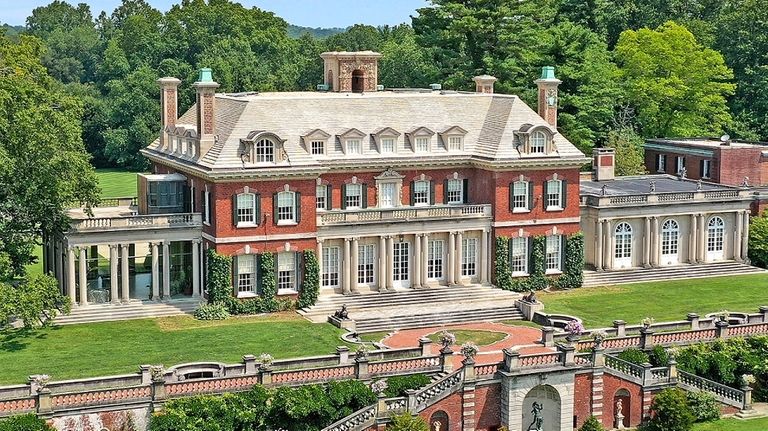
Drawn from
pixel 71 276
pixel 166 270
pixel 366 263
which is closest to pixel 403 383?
pixel 366 263

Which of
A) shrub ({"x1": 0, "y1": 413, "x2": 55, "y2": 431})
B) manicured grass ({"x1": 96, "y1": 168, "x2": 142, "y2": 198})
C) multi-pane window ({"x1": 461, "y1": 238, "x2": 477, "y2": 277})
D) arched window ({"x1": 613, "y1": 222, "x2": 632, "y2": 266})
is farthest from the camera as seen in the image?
manicured grass ({"x1": 96, "y1": 168, "x2": 142, "y2": 198})

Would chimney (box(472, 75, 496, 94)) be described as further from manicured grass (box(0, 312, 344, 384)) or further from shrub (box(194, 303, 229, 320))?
shrub (box(194, 303, 229, 320))

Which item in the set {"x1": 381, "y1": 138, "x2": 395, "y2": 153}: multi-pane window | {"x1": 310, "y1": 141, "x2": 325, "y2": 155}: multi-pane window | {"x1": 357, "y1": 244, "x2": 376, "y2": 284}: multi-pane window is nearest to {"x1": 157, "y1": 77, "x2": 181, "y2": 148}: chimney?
{"x1": 310, "y1": 141, "x2": 325, "y2": 155}: multi-pane window

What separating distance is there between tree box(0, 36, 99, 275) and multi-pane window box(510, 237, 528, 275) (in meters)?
20.9

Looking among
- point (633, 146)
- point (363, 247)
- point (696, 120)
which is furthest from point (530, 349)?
point (696, 120)

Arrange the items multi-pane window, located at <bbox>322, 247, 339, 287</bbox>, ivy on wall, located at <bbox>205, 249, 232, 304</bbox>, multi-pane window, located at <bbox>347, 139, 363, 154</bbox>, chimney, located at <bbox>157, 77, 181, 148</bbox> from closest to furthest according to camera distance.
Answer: ivy on wall, located at <bbox>205, 249, 232, 304</bbox>, multi-pane window, located at <bbox>322, 247, 339, 287</bbox>, multi-pane window, located at <bbox>347, 139, 363, 154</bbox>, chimney, located at <bbox>157, 77, 181, 148</bbox>

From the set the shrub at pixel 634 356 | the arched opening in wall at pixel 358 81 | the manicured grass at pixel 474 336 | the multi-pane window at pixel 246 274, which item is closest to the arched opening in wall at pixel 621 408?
the shrub at pixel 634 356

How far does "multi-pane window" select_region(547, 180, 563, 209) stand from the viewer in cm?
6456

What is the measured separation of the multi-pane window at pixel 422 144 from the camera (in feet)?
209

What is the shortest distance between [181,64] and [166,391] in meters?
93.4

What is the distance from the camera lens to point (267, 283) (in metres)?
58.6

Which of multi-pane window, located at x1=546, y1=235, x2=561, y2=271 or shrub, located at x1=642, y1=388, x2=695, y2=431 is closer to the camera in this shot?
shrub, located at x1=642, y1=388, x2=695, y2=431

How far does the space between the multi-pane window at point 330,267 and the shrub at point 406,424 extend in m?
17.3

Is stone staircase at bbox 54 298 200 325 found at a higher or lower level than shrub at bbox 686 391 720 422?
higher
